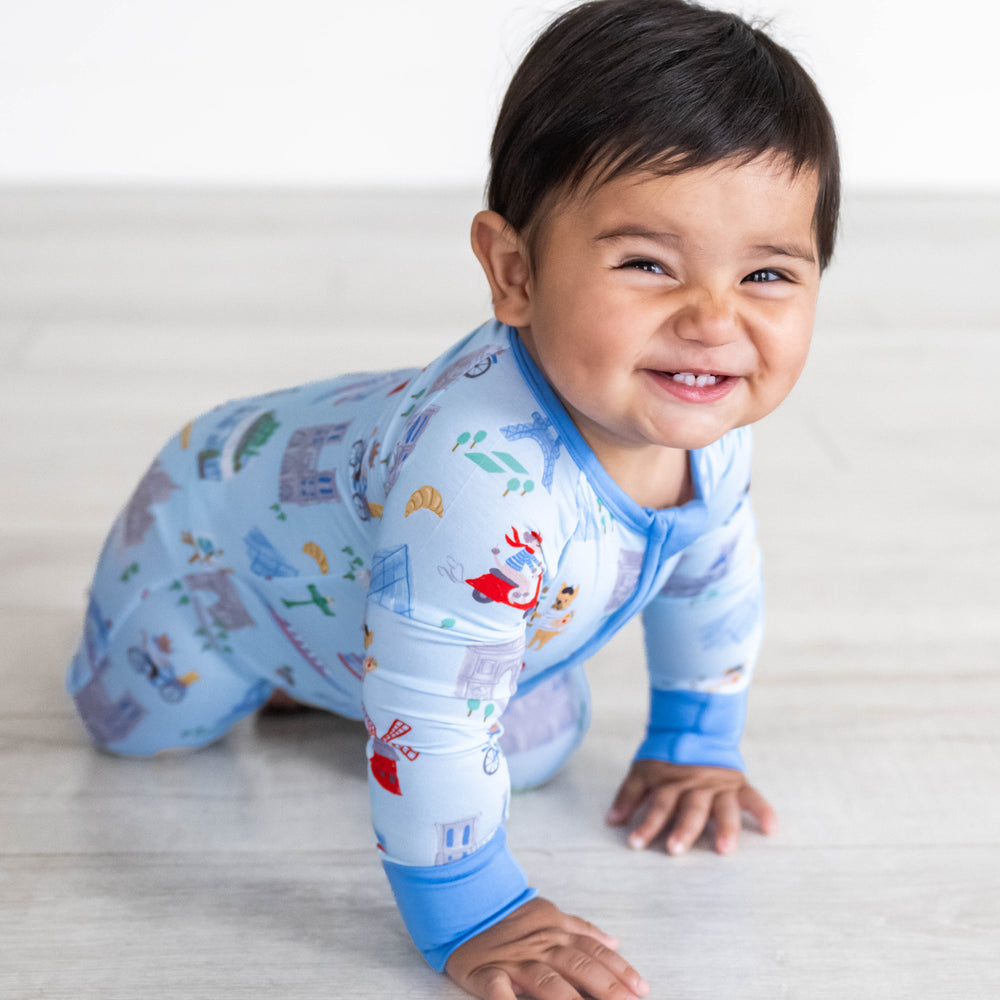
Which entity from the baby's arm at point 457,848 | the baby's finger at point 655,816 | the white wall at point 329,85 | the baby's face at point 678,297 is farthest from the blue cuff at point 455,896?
the white wall at point 329,85

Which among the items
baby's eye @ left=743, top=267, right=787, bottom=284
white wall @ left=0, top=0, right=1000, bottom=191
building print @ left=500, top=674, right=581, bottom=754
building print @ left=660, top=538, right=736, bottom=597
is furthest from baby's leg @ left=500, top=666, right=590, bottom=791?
white wall @ left=0, top=0, right=1000, bottom=191

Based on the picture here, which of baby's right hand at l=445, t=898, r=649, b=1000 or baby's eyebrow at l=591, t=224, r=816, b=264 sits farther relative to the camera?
baby's right hand at l=445, t=898, r=649, b=1000

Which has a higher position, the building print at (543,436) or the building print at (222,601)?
the building print at (543,436)

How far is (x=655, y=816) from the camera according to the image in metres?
0.88

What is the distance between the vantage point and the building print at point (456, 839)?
2.33 feet

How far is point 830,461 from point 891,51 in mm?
1429

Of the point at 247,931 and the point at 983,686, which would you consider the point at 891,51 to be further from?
the point at 247,931

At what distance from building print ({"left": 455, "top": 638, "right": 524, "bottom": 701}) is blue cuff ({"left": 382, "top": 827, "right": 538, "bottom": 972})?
0.09 m

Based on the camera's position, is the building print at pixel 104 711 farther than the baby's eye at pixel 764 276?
Yes

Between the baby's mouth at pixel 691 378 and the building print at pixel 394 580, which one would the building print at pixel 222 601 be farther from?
the baby's mouth at pixel 691 378

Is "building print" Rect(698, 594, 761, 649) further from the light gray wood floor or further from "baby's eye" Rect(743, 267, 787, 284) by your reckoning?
"baby's eye" Rect(743, 267, 787, 284)

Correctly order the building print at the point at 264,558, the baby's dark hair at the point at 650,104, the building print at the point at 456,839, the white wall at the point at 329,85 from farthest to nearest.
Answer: the white wall at the point at 329,85 → the building print at the point at 264,558 → the building print at the point at 456,839 → the baby's dark hair at the point at 650,104

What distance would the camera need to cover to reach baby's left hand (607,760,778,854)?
87 centimetres

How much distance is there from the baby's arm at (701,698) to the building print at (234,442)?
28 cm
